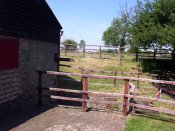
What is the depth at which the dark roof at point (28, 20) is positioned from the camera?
958 centimetres

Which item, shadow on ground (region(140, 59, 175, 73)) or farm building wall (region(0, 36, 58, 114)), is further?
shadow on ground (region(140, 59, 175, 73))

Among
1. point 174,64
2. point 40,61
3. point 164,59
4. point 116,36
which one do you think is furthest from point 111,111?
point 116,36

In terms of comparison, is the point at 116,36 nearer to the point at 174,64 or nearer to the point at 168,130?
the point at 174,64

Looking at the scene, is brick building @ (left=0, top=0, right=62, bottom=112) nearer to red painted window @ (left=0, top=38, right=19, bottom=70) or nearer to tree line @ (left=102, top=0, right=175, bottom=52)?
red painted window @ (left=0, top=38, right=19, bottom=70)

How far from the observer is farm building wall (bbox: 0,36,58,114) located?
9766mm

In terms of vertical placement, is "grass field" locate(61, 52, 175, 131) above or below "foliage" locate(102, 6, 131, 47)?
below

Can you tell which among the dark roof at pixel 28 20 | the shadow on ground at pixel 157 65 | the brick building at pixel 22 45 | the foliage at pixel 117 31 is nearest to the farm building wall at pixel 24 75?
the brick building at pixel 22 45

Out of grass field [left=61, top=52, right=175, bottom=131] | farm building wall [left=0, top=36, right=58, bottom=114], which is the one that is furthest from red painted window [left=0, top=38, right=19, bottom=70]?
grass field [left=61, top=52, right=175, bottom=131]

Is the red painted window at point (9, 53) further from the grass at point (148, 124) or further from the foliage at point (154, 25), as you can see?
the foliage at point (154, 25)

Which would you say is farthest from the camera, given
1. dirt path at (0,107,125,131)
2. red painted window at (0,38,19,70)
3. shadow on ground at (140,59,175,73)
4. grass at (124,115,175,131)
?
shadow on ground at (140,59,175,73)

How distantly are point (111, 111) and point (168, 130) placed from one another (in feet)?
6.64

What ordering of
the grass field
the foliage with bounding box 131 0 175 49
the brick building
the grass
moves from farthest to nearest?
the foliage with bounding box 131 0 175 49 < the brick building < the grass field < the grass

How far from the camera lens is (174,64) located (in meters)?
28.2

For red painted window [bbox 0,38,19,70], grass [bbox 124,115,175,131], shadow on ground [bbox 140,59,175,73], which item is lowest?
grass [bbox 124,115,175,131]
